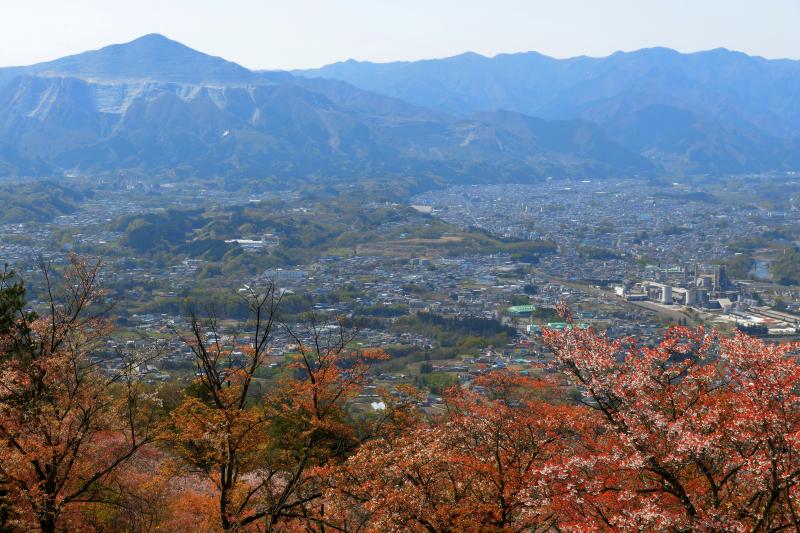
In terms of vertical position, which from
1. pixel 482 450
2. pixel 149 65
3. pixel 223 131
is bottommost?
pixel 223 131

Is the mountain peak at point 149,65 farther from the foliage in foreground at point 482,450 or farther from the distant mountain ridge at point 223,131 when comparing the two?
the foliage in foreground at point 482,450

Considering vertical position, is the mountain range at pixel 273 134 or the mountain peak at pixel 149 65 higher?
the mountain peak at pixel 149 65

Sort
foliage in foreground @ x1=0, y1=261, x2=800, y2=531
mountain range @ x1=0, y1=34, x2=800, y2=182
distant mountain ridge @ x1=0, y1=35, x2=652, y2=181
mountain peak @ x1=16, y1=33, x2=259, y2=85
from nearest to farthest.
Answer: foliage in foreground @ x1=0, y1=261, x2=800, y2=531
distant mountain ridge @ x1=0, y1=35, x2=652, y2=181
mountain range @ x1=0, y1=34, x2=800, y2=182
mountain peak @ x1=16, y1=33, x2=259, y2=85

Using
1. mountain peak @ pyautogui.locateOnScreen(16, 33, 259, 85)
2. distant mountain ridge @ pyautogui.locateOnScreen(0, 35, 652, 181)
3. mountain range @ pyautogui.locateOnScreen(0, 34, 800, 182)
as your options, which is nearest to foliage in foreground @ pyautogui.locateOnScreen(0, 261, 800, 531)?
mountain range @ pyautogui.locateOnScreen(0, 34, 800, 182)

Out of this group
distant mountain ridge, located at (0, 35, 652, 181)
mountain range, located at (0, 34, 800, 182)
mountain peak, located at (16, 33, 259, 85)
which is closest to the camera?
distant mountain ridge, located at (0, 35, 652, 181)

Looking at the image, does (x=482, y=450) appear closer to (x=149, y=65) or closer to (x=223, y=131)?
(x=223, y=131)

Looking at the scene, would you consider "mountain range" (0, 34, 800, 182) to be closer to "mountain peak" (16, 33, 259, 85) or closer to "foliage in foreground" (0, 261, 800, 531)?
"mountain peak" (16, 33, 259, 85)

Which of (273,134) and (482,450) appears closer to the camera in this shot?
Answer: (482,450)

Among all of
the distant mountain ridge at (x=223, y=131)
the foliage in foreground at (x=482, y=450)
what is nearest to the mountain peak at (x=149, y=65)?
the distant mountain ridge at (x=223, y=131)

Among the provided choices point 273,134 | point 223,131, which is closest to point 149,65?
point 223,131
